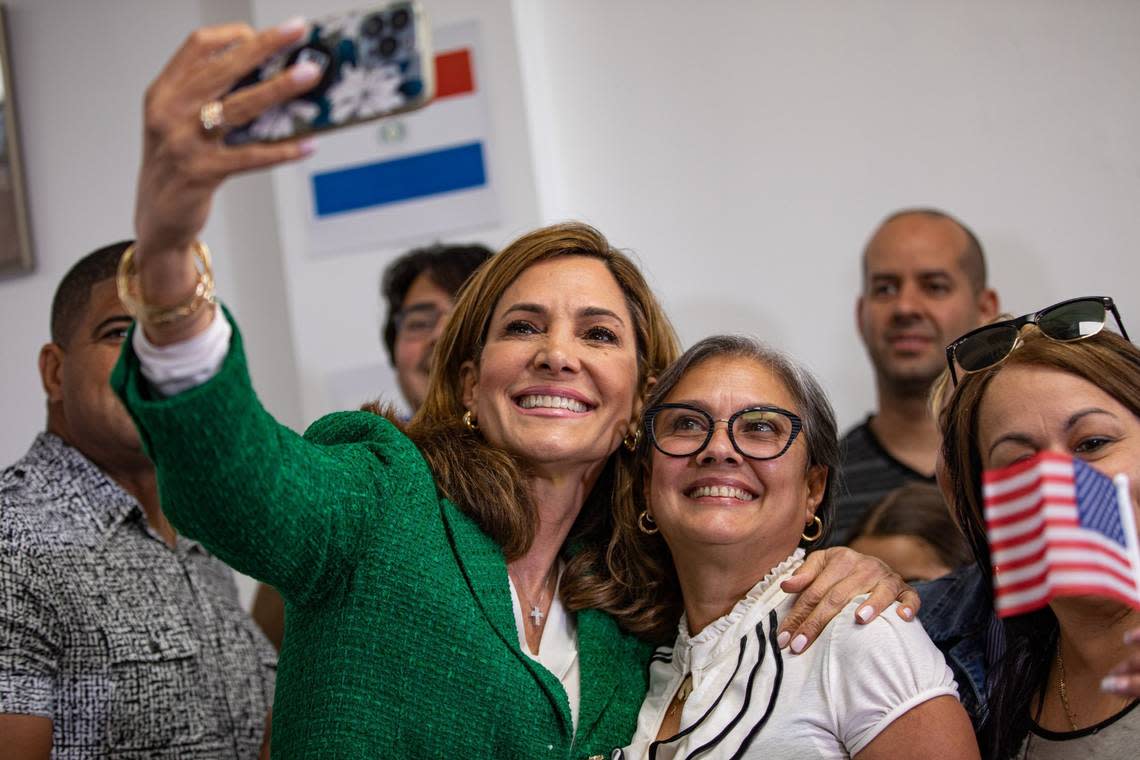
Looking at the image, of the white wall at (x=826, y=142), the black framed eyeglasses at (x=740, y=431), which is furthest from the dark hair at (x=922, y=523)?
the white wall at (x=826, y=142)

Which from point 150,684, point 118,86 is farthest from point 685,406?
point 118,86

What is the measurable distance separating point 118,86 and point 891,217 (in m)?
2.30

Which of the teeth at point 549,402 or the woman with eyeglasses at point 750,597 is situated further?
the teeth at point 549,402

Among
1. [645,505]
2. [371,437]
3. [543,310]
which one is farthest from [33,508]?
[645,505]

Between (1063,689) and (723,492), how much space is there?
507 mm

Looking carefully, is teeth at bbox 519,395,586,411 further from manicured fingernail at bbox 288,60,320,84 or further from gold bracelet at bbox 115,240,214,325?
manicured fingernail at bbox 288,60,320,84

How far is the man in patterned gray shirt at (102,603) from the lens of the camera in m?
1.97

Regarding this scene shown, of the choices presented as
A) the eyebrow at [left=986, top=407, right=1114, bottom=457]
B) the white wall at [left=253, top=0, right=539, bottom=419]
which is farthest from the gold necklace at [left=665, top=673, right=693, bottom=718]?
the white wall at [left=253, top=0, right=539, bottom=419]

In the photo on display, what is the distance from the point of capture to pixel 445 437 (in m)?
1.97

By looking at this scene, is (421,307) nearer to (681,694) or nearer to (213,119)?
(681,694)

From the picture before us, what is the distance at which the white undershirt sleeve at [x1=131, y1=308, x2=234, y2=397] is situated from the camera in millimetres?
1308

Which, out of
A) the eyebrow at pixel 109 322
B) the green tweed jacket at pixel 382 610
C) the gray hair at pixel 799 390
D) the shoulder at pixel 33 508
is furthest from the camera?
the eyebrow at pixel 109 322

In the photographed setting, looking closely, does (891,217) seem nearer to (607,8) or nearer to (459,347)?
(607,8)

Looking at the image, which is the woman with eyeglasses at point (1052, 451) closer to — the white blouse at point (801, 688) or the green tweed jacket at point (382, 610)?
the white blouse at point (801, 688)
